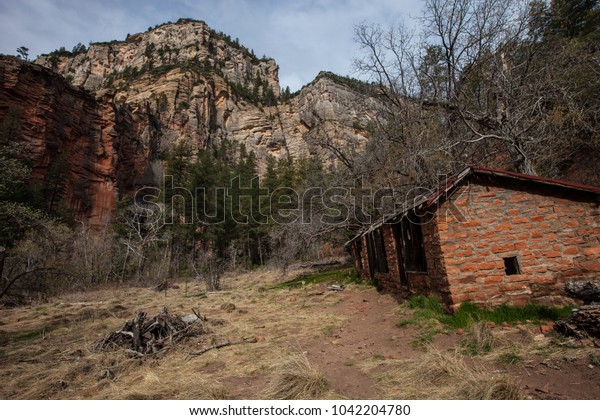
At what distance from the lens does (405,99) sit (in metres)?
15.1

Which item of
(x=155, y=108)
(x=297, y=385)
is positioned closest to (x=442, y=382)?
→ (x=297, y=385)

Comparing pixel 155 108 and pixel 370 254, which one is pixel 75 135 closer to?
pixel 155 108

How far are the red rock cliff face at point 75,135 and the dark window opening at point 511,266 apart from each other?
138 feet

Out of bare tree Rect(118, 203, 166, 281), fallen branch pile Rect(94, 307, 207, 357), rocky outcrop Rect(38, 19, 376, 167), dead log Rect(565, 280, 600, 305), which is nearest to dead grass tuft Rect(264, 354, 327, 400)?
fallen branch pile Rect(94, 307, 207, 357)

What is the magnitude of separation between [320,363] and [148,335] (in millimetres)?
4094

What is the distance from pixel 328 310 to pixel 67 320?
9.73m

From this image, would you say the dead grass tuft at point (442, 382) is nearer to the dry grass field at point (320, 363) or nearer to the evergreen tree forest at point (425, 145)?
the dry grass field at point (320, 363)

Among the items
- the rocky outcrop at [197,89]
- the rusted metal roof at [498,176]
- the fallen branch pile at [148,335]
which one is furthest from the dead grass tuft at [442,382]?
the rocky outcrop at [197,89]

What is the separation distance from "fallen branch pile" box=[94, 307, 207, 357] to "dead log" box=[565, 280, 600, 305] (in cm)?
803

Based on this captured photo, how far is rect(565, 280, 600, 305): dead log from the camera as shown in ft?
18.0

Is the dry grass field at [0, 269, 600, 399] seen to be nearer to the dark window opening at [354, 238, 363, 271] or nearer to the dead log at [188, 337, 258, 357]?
the dead log at [188, 337, 258, 357]

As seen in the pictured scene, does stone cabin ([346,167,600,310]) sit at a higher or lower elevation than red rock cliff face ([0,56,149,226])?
lower

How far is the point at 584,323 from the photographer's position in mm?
4457

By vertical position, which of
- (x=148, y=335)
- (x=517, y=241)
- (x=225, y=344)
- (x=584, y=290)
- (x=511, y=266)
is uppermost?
(x=517, y=241)
